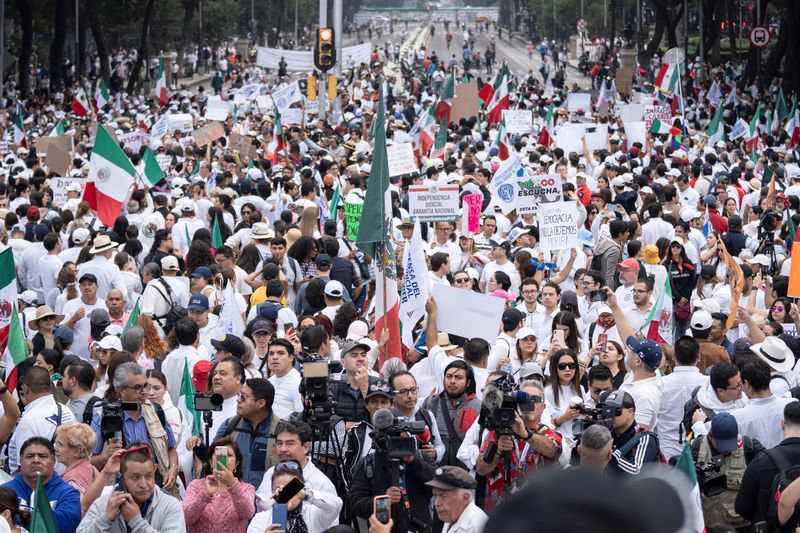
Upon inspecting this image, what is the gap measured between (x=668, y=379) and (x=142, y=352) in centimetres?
366

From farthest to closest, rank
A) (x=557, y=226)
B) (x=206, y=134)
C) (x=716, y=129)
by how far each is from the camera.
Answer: (x=716, y=129) → (x=206, y=134) → (x=557, y=226)

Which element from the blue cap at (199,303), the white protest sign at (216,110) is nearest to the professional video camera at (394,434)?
the blue cap at (199,303)

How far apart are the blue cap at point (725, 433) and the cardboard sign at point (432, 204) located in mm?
7068

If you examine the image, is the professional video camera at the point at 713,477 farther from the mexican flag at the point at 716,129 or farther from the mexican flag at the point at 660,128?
the mexican flag at the point at 716,129

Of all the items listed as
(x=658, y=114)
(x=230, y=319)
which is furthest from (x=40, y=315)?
(x=658, y=114)

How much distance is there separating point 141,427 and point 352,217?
7153 millimetres

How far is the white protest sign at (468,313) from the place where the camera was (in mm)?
9109

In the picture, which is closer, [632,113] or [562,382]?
[562,382]

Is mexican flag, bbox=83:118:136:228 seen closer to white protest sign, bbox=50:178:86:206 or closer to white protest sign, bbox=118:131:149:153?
white protest sign, bbox=50:178:86:206

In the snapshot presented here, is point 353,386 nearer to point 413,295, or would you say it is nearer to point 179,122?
Answer: point 413,295

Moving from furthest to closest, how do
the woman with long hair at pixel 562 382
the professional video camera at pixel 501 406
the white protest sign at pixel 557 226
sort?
1. the white protest sign at pixel 557 226
2. the woman with long hair at pixel 562 382
3. the professional video camera at pixel 501 406

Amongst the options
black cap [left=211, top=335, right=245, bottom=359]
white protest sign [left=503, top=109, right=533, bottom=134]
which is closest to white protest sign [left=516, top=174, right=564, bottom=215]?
black cap [left=211, top=335, right=245, bottom=359]

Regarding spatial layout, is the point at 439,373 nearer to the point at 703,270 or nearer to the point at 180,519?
the point at 180,519

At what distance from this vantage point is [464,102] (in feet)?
99.2
